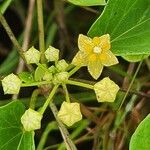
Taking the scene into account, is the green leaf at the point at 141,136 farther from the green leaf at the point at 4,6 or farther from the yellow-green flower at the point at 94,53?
the green leaf at the point at 4,6

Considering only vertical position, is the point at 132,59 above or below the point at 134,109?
above

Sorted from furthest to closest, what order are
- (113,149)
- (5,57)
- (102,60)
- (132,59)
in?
(5,57), (113,149), (132,59), (102,60)

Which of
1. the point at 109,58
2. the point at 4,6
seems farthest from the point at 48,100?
the point at 4,6

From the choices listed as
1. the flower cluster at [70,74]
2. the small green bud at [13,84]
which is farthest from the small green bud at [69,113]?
the small green bud at [13,84]

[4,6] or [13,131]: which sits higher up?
[4,6]

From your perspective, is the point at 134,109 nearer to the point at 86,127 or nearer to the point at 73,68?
the point at 86,127

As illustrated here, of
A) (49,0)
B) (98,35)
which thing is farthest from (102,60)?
(49,0)

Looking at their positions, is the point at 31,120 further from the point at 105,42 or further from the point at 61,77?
the point at 105,42
